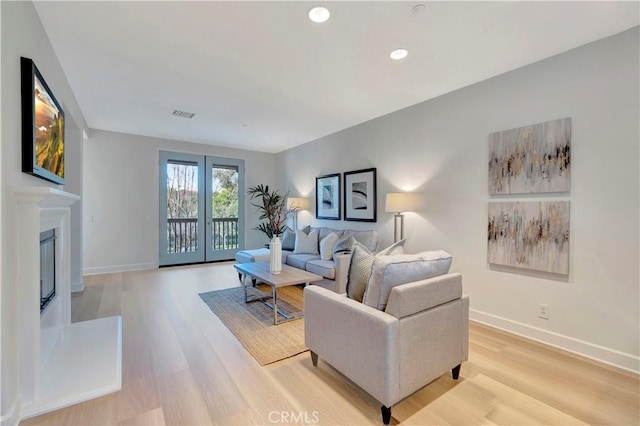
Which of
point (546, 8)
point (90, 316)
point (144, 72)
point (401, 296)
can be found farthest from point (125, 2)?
point (90, 316)

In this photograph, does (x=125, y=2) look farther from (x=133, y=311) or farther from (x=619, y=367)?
(x=619, y=367)

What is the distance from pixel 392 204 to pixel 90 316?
3678mm

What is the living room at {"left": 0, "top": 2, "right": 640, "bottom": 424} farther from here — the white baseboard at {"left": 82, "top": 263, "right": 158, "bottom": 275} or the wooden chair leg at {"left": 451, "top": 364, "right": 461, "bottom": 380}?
the white baseboard at {"left": 82, "top": 263, "right": 158, "bottom": 275}

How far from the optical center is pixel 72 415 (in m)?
1.71

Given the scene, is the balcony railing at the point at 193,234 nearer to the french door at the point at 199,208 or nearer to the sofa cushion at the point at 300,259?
the french door at the point at 199,208

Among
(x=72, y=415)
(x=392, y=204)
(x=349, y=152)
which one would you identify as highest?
(x=349, y=152)

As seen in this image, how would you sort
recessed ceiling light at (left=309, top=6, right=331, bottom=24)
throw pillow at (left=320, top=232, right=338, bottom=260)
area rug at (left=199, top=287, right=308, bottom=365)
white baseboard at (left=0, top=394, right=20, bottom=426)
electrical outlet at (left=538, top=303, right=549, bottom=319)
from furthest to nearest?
throw pillow at (left=320, top=232, right=338, bottom=260) < electrical outlet at (left=538, top=303, right=549, bottom=319) < area rug at (left=199, top=287, right=308, bottom=365) < recessed ceiling light at (left=309, top=6, right=331, bottom=24) < white baseboard at (left=0, top=394, right=20, bottom=426)

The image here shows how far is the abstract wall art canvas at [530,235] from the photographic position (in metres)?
2.51

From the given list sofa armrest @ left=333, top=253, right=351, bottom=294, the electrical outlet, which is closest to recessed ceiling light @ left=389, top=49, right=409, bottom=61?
sofa armrest @ left=333, top=253, right=351, bottom=294

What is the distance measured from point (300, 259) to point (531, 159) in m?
3.08

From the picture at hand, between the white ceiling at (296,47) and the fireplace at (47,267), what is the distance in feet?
5.30

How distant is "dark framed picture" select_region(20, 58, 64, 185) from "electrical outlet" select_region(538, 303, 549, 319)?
13.5 ft

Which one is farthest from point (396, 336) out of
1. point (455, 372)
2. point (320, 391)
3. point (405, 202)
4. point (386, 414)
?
point (405, 202)

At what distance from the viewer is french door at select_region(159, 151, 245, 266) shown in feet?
19.4
